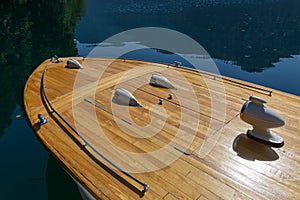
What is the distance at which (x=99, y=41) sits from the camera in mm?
10812

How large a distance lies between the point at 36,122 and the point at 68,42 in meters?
7.57

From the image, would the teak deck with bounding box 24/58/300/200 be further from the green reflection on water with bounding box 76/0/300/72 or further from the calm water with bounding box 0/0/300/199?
the green reflection on water with bounding box 76/0/300/72

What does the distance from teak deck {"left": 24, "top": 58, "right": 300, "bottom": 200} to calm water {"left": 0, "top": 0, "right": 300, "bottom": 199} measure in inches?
46.2

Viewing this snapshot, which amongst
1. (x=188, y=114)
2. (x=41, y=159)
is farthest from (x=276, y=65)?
(x=41, y=159)

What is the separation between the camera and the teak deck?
2.06 meters

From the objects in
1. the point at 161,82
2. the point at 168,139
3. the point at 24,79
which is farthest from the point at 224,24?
the point at 168,139

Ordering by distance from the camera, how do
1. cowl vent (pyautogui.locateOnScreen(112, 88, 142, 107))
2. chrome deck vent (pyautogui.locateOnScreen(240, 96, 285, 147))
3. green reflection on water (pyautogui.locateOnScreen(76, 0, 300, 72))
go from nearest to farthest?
chrome deck vent (pyautogui.locateOnScreen(240, 96, 285, 147)) < cowl vent (pyautogui.locateOnScreen(112, 88, 142, 107)) < green reflection on water (pyautogui.locateOnScreen(76, 0, 300, 72))

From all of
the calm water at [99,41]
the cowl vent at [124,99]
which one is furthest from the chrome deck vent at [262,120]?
the calm water at [99,41]

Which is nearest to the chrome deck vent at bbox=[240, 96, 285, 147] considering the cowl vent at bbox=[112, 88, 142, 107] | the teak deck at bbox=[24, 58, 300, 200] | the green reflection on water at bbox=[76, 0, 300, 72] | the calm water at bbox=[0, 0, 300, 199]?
the teak deck at bbox=[24, 58, 300, 200]

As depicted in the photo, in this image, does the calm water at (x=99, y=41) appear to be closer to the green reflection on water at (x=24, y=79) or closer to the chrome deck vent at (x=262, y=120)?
the green reflection on water at (x=24, y=79)

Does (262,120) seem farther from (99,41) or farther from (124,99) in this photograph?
(99,41)

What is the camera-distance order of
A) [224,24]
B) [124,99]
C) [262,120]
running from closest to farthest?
[262,120], [124,99], [224,24]

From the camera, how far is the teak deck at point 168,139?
2062 millimetres

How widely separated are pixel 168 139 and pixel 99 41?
29.7 feet
